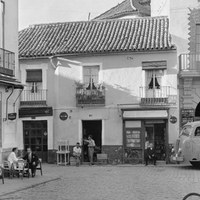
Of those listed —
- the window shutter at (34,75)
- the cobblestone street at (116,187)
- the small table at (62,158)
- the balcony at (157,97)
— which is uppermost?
the window shutter at (34,75)

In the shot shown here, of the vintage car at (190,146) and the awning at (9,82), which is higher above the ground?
the awning at (9,82)

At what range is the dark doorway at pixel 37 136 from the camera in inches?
1240

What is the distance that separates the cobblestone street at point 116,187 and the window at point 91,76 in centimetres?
922

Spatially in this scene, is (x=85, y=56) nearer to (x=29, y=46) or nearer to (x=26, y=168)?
(x=29, y=46)

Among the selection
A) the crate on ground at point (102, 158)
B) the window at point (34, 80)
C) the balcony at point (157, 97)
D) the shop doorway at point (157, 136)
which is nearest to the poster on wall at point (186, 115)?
the balcony at point (157, 97)

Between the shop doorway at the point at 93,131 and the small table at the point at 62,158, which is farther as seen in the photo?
the shop doorway at the point at 93,131

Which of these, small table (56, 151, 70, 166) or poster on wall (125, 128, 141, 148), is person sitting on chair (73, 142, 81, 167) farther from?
poster on wall (125, 128, 141, 148)

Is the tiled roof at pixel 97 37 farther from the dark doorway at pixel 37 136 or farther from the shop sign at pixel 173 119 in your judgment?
the dark doorway at pixel 37 136

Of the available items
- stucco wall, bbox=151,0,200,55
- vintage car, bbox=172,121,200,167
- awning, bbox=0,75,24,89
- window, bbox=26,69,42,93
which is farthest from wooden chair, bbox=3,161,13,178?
stucco wall, bbox=151,0,200,55

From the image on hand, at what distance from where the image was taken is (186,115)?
96.8 feet

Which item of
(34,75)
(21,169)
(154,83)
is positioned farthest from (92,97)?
(21,169)

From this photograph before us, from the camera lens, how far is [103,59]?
30.5m

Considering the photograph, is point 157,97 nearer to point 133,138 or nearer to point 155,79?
point 155,79

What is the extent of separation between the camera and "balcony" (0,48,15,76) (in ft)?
67.1
